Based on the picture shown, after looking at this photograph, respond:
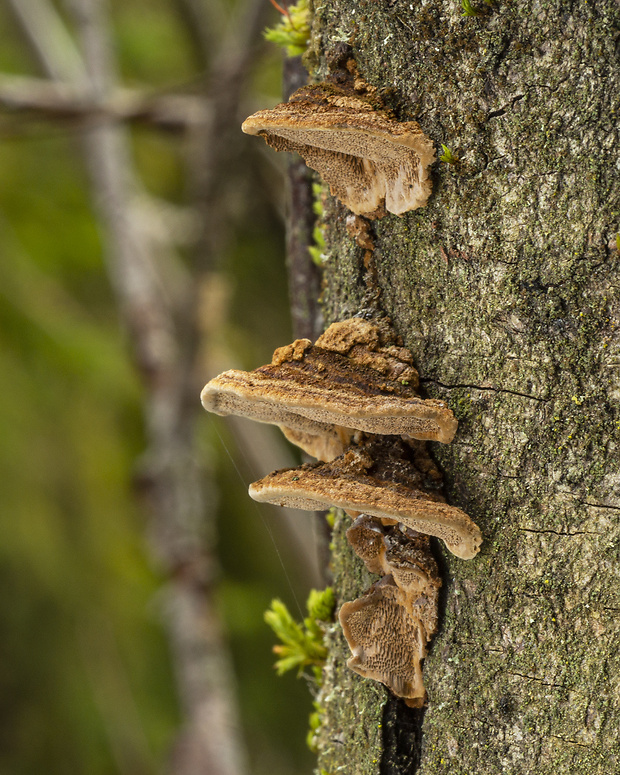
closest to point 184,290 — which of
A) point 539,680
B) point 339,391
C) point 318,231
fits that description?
point 318,231

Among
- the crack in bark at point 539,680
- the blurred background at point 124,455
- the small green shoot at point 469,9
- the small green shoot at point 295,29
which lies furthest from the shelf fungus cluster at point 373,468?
the blurred background at point 124,455

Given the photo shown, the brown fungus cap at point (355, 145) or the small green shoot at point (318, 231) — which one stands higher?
the brown fungus cap at point (355, 145)

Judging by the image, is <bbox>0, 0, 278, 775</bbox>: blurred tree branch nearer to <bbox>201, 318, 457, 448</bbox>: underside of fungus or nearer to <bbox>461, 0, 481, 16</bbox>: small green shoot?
<bbox>461, 0, 481, 16</bbox>: small green shoot

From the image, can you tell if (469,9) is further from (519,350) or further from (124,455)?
(124,455)

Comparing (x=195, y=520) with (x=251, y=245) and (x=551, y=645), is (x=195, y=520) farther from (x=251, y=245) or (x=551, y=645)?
(x=551, y=645)

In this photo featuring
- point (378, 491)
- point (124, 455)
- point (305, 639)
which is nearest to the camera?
point (378, 491)

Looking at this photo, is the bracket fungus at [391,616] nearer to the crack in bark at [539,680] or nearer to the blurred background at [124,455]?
the crack in bark at [539,680]
